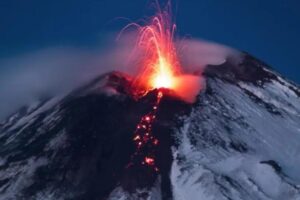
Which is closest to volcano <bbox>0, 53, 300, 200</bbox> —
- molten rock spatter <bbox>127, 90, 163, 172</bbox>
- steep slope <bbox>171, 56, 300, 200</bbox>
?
steep slope <bbox>171, 56, 300, 200</bbox>

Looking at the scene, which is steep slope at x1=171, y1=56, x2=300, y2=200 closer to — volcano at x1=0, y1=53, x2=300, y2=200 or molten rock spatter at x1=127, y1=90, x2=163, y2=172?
volcano at x1=0, y1=53, x2=300, y2=200

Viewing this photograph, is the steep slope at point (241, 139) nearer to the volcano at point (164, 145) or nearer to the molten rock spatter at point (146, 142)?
the volcano at point (164, 145)

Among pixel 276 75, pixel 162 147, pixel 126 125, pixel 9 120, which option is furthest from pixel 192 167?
pixel 9 120

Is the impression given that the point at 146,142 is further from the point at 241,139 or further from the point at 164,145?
the point at 241,139

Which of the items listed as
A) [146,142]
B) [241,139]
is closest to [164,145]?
[146,142]

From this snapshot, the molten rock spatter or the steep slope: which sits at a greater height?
the molten rock spatter
